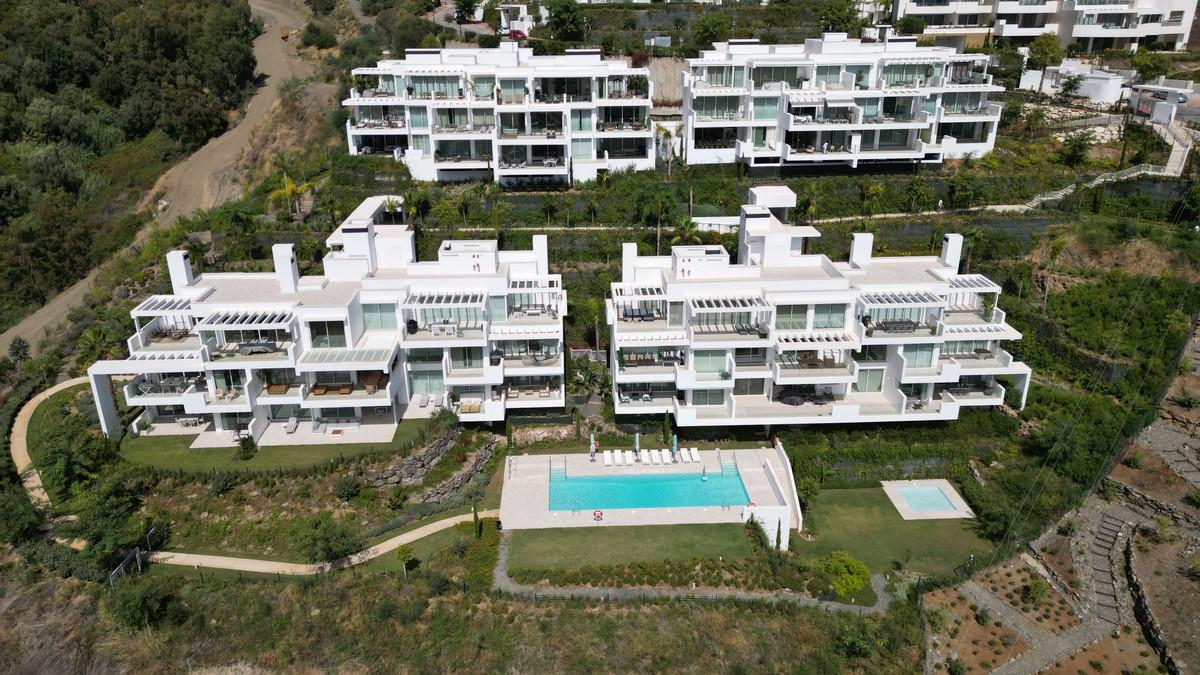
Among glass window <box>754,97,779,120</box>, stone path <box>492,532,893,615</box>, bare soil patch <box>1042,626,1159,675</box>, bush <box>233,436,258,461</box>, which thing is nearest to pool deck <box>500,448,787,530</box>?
stone path <box>492,532,893,615</box>

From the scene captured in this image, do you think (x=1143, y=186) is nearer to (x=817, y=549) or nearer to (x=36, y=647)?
(x=817, y=549)

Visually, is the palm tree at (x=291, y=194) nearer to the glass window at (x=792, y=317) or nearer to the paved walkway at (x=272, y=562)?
the paved walkway at (x=272, y=562)

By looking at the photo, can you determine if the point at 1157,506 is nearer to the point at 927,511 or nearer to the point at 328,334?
the point at 927,511

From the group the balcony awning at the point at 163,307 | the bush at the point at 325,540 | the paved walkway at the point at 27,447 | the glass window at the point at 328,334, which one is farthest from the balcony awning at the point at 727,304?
the paved walkway at the point at 27,447

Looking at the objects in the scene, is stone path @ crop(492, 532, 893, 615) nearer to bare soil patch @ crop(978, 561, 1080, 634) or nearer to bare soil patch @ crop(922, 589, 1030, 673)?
bare soil patch @ crop(922, 589, 1030, 673)

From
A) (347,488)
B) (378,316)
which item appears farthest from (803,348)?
(347,488)

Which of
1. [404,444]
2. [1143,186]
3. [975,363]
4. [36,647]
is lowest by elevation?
[36,647]

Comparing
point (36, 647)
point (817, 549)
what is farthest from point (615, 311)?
point (36, 647)
